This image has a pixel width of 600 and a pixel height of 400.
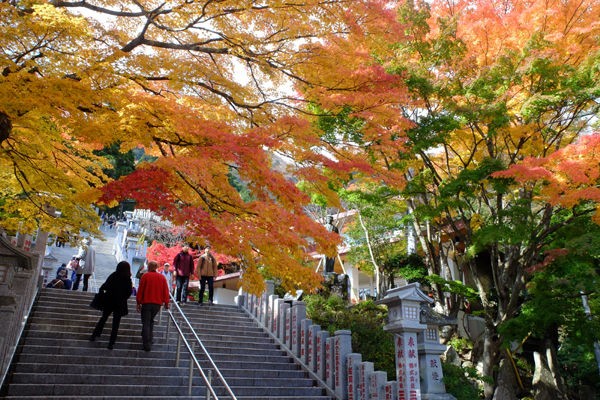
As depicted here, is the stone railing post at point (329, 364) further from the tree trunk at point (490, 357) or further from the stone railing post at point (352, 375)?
the tree trunk at point (490, 357)

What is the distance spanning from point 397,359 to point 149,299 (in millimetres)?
4815

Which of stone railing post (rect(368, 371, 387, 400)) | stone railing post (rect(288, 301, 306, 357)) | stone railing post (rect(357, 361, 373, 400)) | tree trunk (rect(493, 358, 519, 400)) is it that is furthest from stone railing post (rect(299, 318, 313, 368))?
tree trunk (rect(493, 358, 519, 400))

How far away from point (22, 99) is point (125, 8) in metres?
3.16

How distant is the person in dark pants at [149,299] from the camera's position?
333 inches

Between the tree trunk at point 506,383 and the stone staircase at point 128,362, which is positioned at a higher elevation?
the stone staircase at point 128,362

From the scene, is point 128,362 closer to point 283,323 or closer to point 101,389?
point 101,389

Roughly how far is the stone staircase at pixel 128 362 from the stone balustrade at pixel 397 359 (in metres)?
0.41

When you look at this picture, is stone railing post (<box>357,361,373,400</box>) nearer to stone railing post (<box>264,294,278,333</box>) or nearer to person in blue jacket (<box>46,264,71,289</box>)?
stone railing post (<box>264,294,278,333</box>)

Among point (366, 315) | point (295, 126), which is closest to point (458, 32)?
point (295, 126)

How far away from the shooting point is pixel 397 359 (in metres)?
7.66

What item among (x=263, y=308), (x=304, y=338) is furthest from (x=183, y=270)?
(x=304, y=338)

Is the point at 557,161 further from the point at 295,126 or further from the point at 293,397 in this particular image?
the point at 293,397

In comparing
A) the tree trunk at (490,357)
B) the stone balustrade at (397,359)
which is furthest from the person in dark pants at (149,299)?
the tree trunk at (490,357)

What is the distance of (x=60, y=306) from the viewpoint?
9.91 meters
